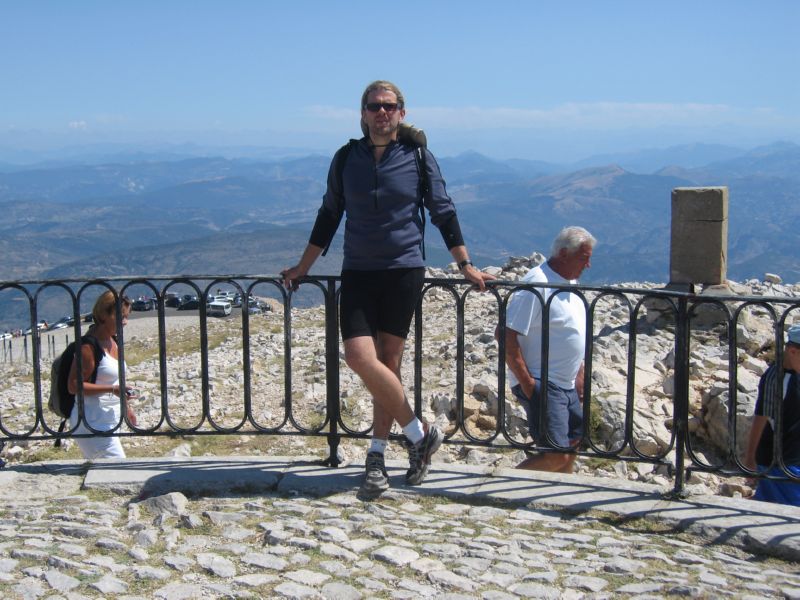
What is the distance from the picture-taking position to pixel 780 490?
517 centimetres

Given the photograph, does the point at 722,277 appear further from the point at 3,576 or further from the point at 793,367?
the point at 3,576

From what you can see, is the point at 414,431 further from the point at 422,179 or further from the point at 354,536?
the point at 422,179

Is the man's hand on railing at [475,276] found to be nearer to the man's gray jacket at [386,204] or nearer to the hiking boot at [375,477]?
the man's gray jacket at [386,204]

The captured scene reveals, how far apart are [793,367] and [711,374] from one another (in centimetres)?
523

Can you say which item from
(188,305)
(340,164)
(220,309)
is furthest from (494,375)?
(188,305)

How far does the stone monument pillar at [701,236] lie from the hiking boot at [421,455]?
970 cm

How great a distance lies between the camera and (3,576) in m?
3.99

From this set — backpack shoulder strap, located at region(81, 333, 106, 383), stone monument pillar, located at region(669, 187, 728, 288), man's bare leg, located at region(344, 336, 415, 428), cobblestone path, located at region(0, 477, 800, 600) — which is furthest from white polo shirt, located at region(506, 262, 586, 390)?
stone monument pillar, located at region(669, 187, 728, 288)

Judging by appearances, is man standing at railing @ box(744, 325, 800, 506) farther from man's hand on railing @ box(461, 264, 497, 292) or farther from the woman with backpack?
the woman with backpack

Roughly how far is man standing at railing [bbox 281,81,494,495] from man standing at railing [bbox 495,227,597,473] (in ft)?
2.17

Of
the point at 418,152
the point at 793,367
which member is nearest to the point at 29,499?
the point at 418,152

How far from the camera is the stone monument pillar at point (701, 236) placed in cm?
1407

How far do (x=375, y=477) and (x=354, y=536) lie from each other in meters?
0.67

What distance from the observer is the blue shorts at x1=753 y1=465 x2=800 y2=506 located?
5.11 m
